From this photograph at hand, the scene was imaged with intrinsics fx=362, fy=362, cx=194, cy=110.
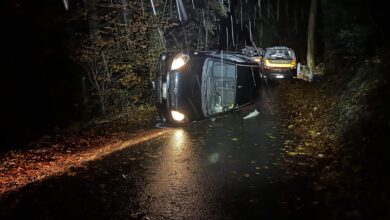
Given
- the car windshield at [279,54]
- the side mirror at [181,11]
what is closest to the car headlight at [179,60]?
the side mirror at [181,11]

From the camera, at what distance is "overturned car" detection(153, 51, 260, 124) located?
10586mm

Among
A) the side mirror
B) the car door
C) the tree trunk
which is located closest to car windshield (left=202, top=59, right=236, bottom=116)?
the car door

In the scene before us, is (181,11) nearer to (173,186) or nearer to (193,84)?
(193,84)

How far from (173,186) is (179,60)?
4833mm

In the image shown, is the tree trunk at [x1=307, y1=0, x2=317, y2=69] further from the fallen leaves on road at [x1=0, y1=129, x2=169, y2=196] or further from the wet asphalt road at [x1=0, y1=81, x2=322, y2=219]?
the fallen leaves on road at [x1=0, y1=129, x2=169, y2=196]

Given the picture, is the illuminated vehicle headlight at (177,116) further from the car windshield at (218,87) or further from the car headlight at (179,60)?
the car headlight at (179,60)

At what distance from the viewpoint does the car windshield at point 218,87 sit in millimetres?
10992

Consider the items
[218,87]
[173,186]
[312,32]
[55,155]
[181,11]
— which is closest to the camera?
[173,186]

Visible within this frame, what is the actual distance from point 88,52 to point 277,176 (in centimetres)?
1013

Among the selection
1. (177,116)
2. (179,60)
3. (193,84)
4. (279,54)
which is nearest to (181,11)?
(279,54)

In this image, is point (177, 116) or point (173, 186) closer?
point (173, 186)

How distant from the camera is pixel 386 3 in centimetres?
1107

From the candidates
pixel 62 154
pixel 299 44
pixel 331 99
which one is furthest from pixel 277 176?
A: pixel 299 44

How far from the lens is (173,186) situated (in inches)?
266
